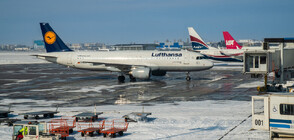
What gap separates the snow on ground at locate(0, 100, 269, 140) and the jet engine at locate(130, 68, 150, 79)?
16.3 m

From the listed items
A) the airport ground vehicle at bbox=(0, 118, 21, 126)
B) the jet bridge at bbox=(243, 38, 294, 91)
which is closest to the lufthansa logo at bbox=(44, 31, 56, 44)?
the airport ground vehicle at bbox=(0, 118, 21, 126)

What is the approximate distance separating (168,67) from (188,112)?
24.0m

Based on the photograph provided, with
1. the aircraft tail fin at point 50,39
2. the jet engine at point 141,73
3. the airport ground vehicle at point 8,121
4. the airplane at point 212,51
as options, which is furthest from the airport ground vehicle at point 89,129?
the airplane at point 212,51

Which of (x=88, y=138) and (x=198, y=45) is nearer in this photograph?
(x=88, y=138)

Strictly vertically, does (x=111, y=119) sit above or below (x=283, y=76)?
below

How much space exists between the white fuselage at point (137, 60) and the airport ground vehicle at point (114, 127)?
1054 inches

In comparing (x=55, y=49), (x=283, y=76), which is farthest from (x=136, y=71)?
(x=283, y=76)

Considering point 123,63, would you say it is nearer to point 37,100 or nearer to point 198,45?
point 37,100

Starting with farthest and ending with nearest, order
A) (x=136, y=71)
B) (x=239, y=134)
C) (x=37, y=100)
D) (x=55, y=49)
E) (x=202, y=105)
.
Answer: (x=55, y=49)
(x=136, y=71)
(x=37, y=100)
(x=202, y=105)
(x=239, y=134)

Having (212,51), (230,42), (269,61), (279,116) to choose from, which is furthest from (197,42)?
(279,116)

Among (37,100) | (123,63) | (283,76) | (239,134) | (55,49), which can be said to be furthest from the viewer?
(55,49)

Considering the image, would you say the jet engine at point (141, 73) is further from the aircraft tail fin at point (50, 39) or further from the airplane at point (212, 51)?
the airplane at point (212, 51)

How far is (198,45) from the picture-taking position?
8688cm

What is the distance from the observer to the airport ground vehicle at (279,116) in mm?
17016
